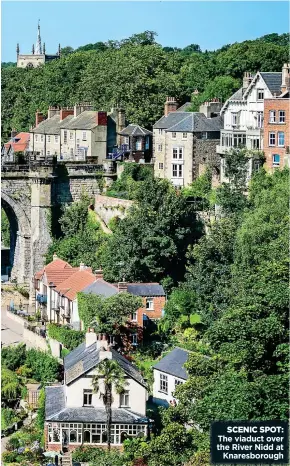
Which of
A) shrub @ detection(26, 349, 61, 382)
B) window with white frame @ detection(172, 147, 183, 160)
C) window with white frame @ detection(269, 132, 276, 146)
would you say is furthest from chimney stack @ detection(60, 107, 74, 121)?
shrub @ detection(26, 349, 61, 382)

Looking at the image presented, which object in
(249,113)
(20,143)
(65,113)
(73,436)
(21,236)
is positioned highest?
(65,113)

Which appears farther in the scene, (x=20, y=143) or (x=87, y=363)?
(x=20, y=143)

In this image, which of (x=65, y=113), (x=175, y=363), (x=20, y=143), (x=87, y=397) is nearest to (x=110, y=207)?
(x=65, y=113)

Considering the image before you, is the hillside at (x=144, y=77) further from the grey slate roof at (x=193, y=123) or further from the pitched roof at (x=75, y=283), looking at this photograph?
the pitched roof at (x=75, y=283)

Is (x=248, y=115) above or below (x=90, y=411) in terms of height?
above

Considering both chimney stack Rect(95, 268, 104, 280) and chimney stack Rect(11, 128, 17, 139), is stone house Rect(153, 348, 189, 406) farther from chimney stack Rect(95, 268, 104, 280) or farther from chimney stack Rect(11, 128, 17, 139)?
chimney stack Rect(11, 128, 17, 139)

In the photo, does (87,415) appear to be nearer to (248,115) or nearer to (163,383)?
(163,383)

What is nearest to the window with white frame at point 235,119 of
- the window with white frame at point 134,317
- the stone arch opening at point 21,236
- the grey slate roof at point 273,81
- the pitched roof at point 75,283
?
the grey slate roof at point 273,81
